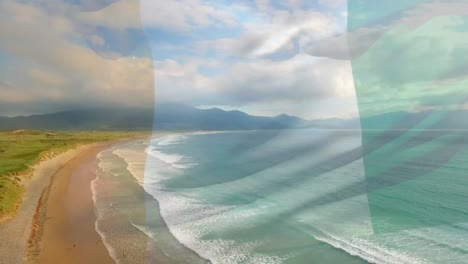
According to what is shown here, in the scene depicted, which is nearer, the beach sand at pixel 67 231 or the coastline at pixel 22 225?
the coastline at pixel 22 225

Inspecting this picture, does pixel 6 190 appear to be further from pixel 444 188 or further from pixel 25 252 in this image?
pixel 444 188

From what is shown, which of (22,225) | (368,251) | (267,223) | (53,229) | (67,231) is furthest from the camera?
(267,223)

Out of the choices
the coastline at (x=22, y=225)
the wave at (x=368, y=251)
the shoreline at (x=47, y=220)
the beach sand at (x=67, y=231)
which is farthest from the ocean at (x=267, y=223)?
the coastline at (x=22, y=225)

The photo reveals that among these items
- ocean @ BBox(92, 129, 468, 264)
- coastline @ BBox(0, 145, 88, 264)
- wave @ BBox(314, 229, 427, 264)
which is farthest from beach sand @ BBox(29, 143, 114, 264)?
wave @ BBox(314, 229, 427, 264)

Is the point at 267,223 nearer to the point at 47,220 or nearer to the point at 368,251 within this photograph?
the point at 368,251

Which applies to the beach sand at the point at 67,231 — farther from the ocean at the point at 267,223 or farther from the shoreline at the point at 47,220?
the ocean at the point at 267,223

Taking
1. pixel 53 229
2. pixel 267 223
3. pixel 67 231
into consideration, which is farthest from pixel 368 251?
pixel 53 229

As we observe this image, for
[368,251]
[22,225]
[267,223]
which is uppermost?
[22,225]

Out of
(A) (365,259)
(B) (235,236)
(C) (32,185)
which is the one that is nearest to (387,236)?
(A) (365,259)
